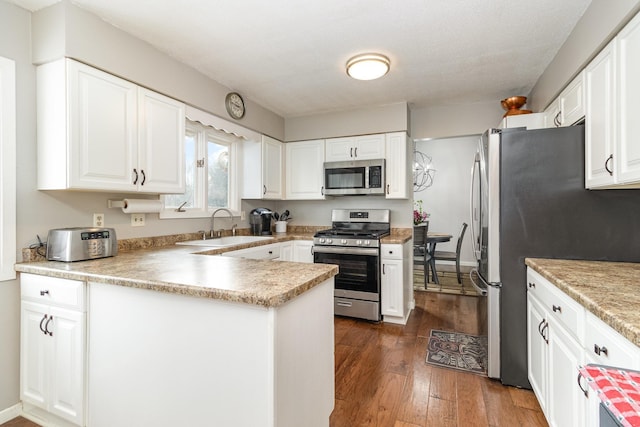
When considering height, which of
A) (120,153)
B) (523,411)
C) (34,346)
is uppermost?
(120,153)

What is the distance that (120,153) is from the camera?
207 cm

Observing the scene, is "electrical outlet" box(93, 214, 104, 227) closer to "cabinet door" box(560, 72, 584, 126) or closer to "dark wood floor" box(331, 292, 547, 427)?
"dark wood floor" box(331, 292, 547, 427)

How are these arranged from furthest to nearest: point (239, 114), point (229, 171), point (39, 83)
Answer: point (229, 171)
point (239, 114)
point (39, 83)

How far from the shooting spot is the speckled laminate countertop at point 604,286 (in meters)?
0.98

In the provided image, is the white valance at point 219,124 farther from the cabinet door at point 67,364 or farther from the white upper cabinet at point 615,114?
the white upper cabinet at point 615,114

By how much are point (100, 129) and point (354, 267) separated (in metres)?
2.50

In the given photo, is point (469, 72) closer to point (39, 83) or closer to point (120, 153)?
point (120, 153)

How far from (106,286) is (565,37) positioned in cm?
323

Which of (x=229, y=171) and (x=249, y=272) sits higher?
(x=229, y=171)

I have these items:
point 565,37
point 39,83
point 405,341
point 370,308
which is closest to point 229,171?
point 39,83

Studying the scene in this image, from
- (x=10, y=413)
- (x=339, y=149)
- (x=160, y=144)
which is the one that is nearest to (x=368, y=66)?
(x=339, y=149)

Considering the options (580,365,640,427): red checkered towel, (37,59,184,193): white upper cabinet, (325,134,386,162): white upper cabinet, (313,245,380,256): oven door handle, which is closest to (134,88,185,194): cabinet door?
(37,59,184,193): white upper cabinet

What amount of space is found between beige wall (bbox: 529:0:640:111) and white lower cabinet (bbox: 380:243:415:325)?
187cm

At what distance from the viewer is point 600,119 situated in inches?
66.8
